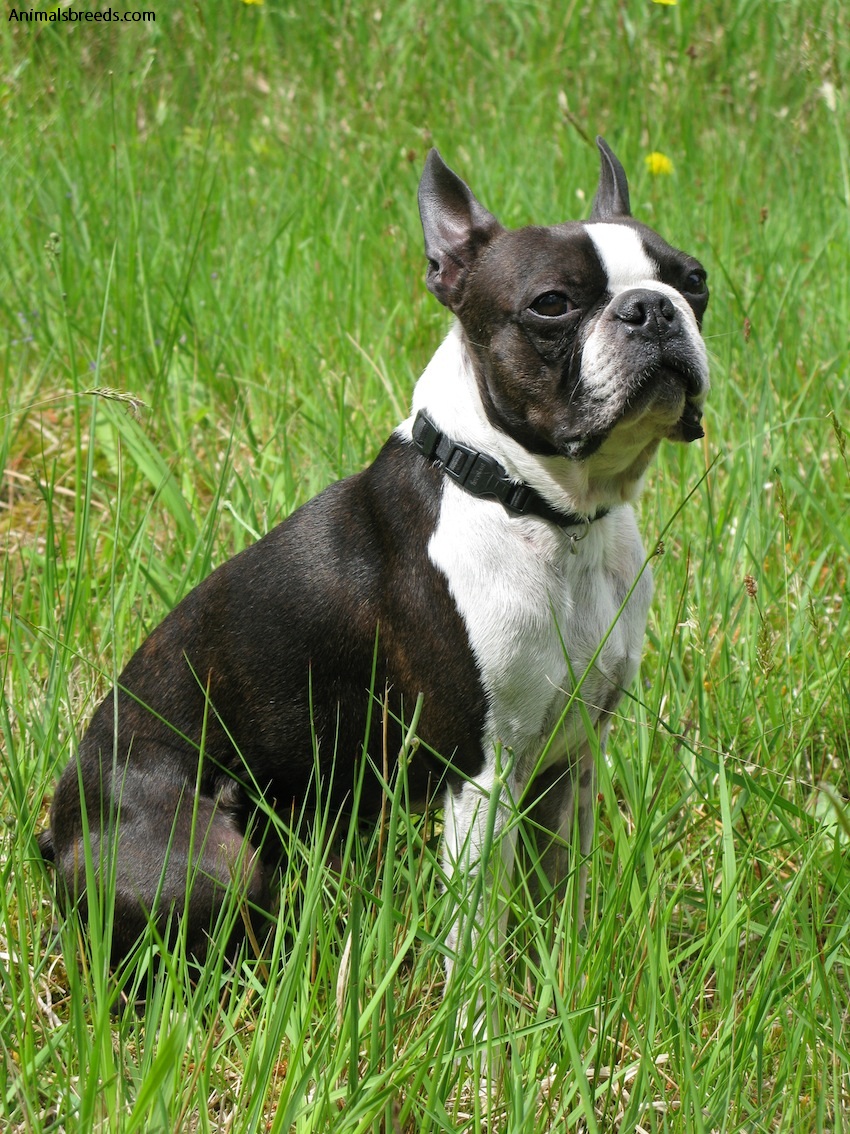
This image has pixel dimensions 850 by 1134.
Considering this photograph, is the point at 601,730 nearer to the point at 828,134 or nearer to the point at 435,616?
the point at 435,616

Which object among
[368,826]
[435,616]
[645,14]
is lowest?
[368,826]

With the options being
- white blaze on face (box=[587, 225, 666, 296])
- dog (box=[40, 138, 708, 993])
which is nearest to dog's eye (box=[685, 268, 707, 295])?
dog (box=[40, 138, 708, 993])

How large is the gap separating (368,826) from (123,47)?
15.7ft

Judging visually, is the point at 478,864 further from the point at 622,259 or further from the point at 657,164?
the point at 657,164

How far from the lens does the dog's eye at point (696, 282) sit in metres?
2.87

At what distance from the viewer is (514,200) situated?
5.43 meters

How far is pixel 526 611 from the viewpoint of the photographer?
2.66 m

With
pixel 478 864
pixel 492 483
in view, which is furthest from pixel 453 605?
pixel 478 864

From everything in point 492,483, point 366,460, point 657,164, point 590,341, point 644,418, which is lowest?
point 366,460

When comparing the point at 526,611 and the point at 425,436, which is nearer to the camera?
the point at 526,611

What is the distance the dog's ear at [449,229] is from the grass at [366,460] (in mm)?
684

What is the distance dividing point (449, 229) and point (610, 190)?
440 mm

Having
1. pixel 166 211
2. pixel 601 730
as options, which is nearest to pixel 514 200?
pixel 166 211

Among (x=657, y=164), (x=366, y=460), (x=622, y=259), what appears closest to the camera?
(x=622, y=259)
